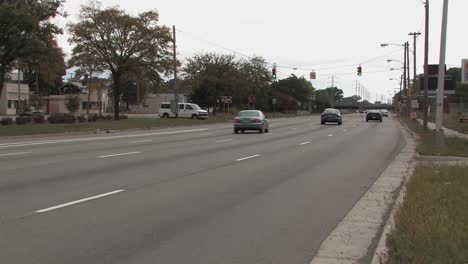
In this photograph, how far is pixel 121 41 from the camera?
2197 inches

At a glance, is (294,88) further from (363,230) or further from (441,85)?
(363,230)

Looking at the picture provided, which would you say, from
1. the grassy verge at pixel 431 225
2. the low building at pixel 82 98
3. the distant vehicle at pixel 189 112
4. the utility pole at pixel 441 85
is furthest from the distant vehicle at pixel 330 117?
the grassy verge at pixel 431 225

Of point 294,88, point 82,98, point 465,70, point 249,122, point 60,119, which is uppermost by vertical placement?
point 294,88

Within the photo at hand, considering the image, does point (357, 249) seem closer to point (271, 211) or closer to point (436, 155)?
point (271, 211)

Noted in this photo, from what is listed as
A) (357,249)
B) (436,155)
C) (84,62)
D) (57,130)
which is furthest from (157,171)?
(84,62)

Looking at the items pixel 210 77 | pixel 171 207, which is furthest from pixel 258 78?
pixel 171 207

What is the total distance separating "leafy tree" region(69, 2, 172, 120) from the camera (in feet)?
181

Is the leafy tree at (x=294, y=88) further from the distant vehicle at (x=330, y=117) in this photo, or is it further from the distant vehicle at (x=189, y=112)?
the distant vehicle at (x=330, y=117)

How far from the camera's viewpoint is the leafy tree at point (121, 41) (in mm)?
55281

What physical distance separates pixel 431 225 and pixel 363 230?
99cm

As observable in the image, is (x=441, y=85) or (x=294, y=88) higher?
(x=294, y=88)

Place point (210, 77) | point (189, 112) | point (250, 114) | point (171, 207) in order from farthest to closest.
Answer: point (210, 77), point (189, 112), point (250, 114), point (171, 207)

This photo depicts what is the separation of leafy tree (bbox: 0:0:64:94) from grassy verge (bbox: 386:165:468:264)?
31.3m

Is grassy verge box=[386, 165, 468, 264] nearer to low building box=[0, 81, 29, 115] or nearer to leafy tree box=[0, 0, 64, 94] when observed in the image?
leafy tree box=[0, 0, 64, 94]
